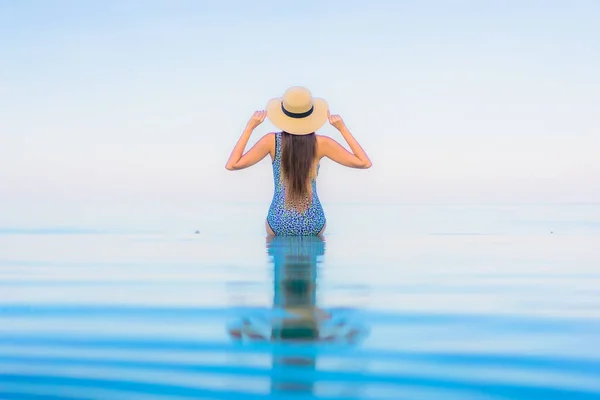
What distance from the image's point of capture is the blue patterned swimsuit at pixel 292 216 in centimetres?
636

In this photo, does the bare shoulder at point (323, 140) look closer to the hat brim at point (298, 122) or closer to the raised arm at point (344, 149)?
the raised arm at point (344, 149)

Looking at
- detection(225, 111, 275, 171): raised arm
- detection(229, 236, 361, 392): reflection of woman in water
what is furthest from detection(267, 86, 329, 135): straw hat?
detection(229, 236, 361, 392): reflection of woman in water

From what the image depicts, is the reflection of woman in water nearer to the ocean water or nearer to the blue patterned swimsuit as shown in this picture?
the ocean water

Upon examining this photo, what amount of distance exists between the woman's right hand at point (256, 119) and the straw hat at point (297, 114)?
6 cm

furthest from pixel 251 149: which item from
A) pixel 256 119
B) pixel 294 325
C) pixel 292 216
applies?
pixel 294 325

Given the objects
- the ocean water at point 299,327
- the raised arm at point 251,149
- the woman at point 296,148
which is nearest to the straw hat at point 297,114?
the woman at point 296,148

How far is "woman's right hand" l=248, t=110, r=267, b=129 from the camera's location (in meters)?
6.09

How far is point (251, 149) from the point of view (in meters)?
6.20

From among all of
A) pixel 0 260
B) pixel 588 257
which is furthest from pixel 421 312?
pixel 0 260

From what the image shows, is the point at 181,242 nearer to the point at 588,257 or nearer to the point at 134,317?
the point at 588,257

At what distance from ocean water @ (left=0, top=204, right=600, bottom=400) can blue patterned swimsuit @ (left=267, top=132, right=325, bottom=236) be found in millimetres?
1362

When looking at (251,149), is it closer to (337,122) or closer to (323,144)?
(323,144)

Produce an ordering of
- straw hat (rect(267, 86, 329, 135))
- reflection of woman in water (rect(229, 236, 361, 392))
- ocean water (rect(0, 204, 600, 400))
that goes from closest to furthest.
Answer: ocean water (rect(0, 204, 600, 400))
reflection of woman in water (rect(229, 236, 361, 392))
straw hat (rect(267, 86, 329, 135))

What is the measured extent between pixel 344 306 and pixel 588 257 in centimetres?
292
